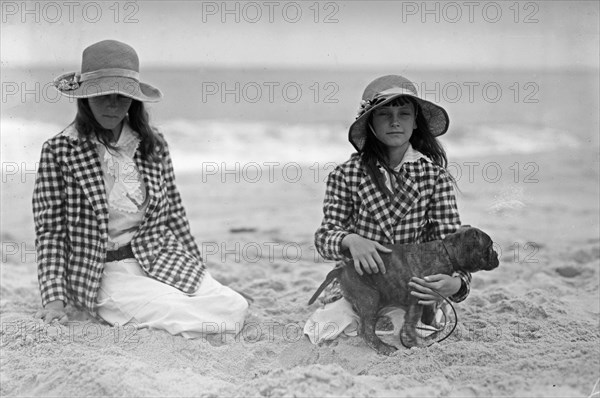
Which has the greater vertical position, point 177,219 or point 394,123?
point 394,123

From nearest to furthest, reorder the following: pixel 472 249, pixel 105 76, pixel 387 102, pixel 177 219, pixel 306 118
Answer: pixel 472 249, pixel 387 102, pixel 105 76, pixel 177 219, pixel 306 118

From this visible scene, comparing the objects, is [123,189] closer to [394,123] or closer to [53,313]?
[53,313]

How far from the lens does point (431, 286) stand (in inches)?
94.8

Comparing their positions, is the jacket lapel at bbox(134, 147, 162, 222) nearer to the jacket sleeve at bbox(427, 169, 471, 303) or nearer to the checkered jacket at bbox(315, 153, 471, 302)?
the checkered jacket at bbox(315, 153, 471, 302)

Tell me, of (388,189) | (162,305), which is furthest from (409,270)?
(162,305)

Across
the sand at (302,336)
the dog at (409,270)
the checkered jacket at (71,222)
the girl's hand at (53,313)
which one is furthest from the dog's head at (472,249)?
the girl's hand at (53,313)

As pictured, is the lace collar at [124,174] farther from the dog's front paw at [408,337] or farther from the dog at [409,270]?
the dog's front paw at [408,337]

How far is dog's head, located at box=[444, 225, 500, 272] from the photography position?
2.37 meters

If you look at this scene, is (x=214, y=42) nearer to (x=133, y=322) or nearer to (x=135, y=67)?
(x=135, y=67)

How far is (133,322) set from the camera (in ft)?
8.84

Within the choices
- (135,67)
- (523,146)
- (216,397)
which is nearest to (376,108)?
(135,67)

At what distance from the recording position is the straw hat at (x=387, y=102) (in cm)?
251

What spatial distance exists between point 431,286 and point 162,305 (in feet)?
3.29

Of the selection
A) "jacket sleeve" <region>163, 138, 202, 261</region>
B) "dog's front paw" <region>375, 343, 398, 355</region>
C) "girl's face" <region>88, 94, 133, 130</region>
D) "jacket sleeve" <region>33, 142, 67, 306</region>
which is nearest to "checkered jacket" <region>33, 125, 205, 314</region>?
"jacket sleeve" <region>33, 142, 67, 306</region>
